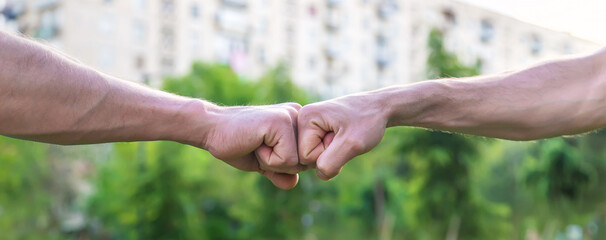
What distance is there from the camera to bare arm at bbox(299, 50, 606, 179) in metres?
3.67

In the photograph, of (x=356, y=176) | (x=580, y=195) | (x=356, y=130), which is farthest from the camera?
(x=356, y=176)

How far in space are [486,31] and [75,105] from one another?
59870 mm

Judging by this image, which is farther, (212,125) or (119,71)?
(119,71)

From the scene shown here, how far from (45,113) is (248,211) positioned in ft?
56.5

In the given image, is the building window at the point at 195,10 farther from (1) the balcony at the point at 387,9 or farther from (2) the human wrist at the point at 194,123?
(2) the human wrist at the point at 194,123

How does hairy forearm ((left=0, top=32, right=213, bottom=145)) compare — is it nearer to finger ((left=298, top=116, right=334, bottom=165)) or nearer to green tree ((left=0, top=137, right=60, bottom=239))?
finger ((left=298, top=116, right=334, bottom=165))

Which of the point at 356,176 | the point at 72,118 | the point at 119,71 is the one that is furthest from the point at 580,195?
the point at 119,71

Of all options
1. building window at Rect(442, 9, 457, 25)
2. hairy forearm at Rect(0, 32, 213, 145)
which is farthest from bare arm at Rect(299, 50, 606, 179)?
building window at Rect(442, 9, 457, 25)

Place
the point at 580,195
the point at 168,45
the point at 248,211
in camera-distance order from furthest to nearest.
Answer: the point at 168,45 < the point at 248,211 < the point at 580,195

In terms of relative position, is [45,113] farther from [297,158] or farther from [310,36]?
[310,36]

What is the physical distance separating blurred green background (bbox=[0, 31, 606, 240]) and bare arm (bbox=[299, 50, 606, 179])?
1420 centimetres

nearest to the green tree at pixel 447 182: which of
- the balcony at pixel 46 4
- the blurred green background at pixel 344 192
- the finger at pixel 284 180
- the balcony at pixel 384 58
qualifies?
the blurred green background at pixel 344 192

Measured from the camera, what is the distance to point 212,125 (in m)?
3.75

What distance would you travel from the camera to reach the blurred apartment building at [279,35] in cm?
3784
